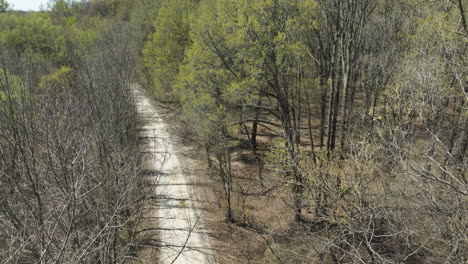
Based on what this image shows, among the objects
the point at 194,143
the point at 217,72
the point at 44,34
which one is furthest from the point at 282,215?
the point at 44,34

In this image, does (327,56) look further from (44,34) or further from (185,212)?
(44,34)

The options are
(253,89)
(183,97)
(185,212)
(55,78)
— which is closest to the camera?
(253,89)

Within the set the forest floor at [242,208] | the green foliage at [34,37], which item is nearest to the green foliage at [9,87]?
the forest floor at [242,208]

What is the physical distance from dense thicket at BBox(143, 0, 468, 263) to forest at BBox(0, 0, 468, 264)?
0.11m

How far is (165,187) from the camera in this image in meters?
19.3

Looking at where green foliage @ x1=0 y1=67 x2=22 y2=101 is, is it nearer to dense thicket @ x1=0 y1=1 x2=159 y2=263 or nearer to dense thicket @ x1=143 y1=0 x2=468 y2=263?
dense thicket @ x1=0 y1=1 x2=159 y2=263

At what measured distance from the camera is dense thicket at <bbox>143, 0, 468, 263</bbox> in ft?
31.5

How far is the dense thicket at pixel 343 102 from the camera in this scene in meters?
9.60

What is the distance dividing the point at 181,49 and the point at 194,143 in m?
8.25

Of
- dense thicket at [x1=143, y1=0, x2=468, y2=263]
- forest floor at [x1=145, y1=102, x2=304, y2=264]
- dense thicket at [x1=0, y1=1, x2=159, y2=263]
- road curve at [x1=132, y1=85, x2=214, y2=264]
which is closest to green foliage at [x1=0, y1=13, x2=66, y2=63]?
dense thicket at [x1=0, y1=1, x2=159, y2=263]

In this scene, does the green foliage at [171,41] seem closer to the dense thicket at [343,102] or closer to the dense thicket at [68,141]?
the dense thicket at [68,141]

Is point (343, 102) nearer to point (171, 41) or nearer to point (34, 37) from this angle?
point (171, 41)

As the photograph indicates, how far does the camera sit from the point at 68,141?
956 centimetres

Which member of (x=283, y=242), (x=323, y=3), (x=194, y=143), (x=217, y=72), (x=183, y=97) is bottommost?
(x=283, y=242)
